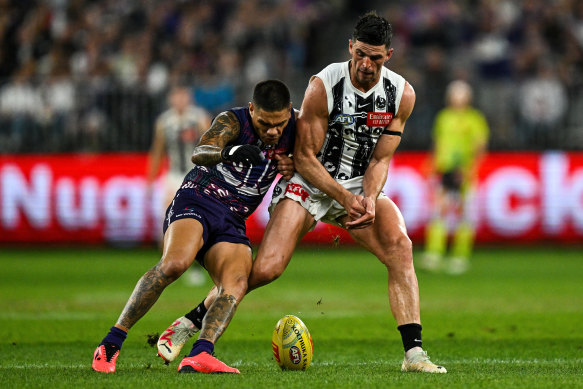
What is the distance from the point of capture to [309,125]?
22.9ft

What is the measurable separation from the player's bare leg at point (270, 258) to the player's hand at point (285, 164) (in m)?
0.21

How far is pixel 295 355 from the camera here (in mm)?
6773

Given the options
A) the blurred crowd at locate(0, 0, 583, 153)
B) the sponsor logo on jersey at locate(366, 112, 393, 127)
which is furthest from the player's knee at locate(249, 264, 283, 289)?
the blurred crowd at locate(0, 0, 583, 153)

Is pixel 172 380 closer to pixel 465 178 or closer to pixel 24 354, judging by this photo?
pixel 24 354

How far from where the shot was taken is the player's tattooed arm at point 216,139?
21.8ft

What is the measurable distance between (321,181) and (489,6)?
15.1 m

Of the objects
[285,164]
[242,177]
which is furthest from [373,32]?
[242,177]

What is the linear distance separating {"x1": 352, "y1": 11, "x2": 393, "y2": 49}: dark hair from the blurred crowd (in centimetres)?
1178

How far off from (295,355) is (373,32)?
231cm

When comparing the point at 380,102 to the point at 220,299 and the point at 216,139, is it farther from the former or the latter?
the point at 220,299

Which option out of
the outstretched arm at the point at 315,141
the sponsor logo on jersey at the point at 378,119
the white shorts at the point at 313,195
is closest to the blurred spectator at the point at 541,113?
the white shorts at the point at 313,195

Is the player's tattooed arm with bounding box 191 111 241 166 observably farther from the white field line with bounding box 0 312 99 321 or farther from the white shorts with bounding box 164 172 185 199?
the white shorts with bounding box 164 172 185 199

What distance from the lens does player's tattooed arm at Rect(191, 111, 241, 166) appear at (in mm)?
6648

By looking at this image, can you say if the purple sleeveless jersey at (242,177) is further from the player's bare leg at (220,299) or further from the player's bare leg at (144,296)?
the player's bare leg at (144,296)
